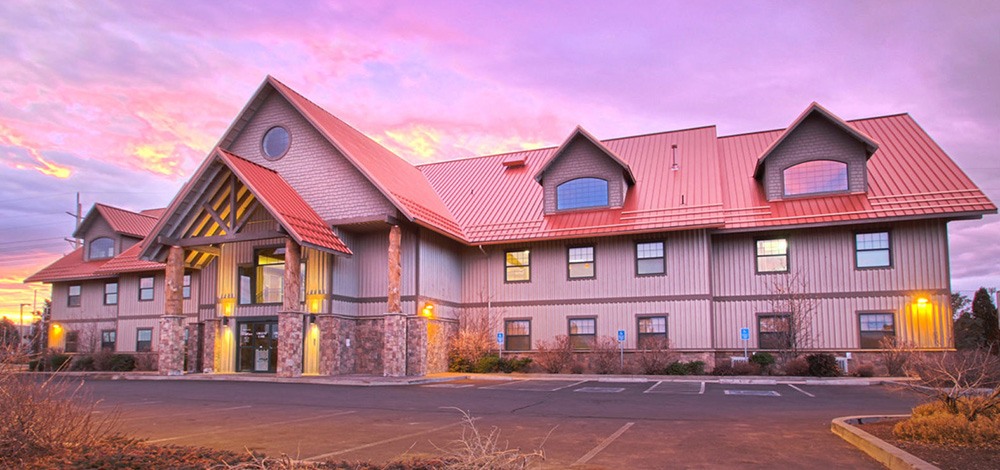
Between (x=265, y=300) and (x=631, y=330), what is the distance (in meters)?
14.6

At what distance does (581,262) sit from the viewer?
1200 inches

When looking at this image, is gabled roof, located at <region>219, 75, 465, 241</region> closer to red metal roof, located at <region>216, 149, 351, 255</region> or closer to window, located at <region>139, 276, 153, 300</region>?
red metal roof, located at <region>216, 149, 351, 255</region>

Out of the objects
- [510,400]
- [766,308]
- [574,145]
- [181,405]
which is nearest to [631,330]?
[766,308]

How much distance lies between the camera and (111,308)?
3994 centimetres

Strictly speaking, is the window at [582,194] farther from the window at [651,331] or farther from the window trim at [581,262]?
the window at [651,331]

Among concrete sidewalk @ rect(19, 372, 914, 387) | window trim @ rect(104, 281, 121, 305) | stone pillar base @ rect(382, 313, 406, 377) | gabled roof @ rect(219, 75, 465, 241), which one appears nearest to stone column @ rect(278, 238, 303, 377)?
concrete sidewalk @ rect(19, 372, 914, 387)

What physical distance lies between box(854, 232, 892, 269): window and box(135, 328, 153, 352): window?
33079mm

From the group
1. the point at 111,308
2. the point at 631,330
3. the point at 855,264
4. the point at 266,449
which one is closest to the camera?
the point at 266,449

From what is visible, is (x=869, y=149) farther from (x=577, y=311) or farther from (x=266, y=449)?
(x=266, y=449)

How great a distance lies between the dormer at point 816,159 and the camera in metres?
27.6

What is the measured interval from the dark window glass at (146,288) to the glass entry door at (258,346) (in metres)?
11.4

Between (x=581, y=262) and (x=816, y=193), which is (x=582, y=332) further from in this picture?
(x=816, y=193)

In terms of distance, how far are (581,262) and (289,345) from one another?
12.0 m

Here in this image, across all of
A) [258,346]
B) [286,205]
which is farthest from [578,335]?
[258,346]
